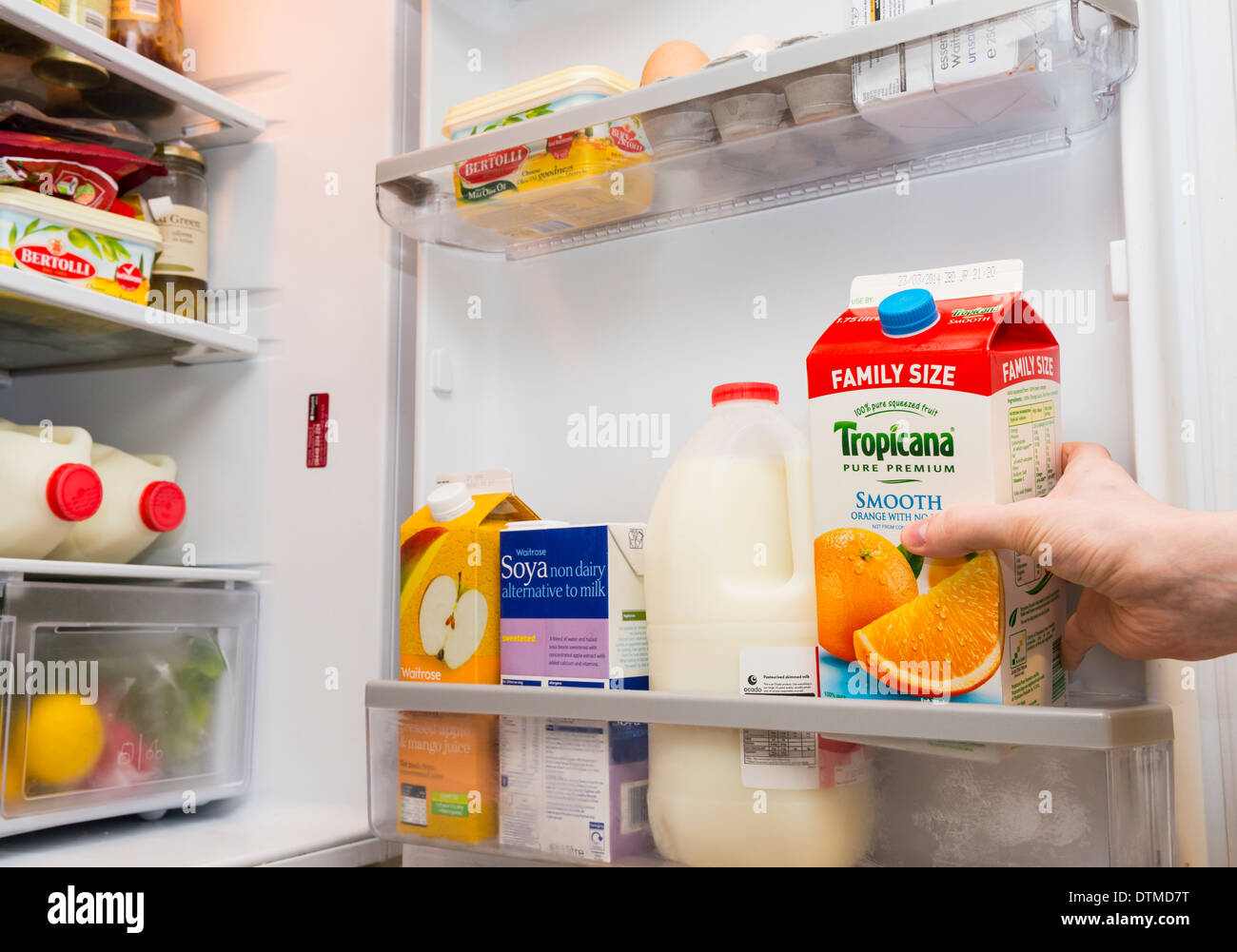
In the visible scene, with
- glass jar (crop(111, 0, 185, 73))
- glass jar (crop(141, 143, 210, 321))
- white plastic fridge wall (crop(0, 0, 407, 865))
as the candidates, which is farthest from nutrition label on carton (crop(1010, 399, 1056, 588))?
glass jar (crop(111, 0, 185, 73))

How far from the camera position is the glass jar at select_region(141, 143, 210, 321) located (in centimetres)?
144

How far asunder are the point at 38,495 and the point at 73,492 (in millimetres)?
37

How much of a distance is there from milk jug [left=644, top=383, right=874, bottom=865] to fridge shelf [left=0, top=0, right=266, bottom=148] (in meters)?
0.92

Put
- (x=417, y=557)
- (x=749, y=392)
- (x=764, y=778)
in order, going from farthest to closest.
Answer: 1. (x=417, y=557)
2. (x=749, y=392)
3. (x=764, y=778)

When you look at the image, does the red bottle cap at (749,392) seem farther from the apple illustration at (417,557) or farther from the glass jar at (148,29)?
the glass jar at (148,29)

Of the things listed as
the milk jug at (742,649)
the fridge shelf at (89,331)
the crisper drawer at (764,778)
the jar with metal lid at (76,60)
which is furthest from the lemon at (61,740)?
the jar with metal lid at (76,60)

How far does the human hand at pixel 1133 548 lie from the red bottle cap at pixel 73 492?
3.11 feet

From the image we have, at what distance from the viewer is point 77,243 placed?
1268mm

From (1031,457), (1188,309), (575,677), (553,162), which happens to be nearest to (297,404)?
(553,162)

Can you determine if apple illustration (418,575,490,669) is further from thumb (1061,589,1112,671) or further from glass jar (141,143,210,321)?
glass jar (141,143,210,321)

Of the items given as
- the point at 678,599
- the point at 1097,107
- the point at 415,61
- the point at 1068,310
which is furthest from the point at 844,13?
the point at 678,599

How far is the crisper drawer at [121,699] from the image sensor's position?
1.11 meters

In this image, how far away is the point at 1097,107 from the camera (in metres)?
0.99

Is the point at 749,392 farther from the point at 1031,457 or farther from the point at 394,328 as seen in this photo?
the point at 394,328
